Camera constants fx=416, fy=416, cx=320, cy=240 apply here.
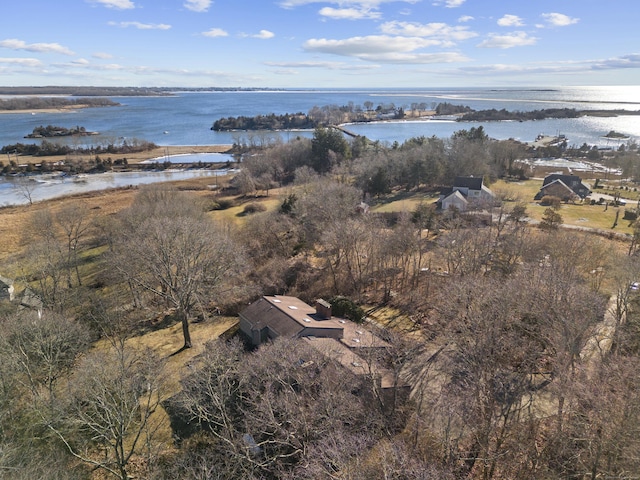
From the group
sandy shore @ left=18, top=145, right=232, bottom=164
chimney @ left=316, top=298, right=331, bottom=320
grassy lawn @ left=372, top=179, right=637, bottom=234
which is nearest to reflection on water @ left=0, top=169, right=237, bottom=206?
sandy shore @ left=18, top=145, right=232, bottom=164

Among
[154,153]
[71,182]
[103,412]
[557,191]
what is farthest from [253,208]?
[154,153]

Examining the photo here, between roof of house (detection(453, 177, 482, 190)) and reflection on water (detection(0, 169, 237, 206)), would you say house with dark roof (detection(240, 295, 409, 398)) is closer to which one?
roof of house (detection(453, 177, 482, 190))

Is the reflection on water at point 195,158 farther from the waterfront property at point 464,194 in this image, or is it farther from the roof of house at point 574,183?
the roof of house at point 574,183

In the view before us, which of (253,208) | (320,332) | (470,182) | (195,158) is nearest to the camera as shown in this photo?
(320,332)

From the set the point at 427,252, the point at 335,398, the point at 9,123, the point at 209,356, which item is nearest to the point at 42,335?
the point at 209,356

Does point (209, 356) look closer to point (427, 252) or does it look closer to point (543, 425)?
point (543, 425)

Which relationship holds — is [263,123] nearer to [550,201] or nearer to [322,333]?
[550,201]

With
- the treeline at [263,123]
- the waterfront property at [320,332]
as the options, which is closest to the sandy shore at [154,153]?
the treeline at [263,123]
